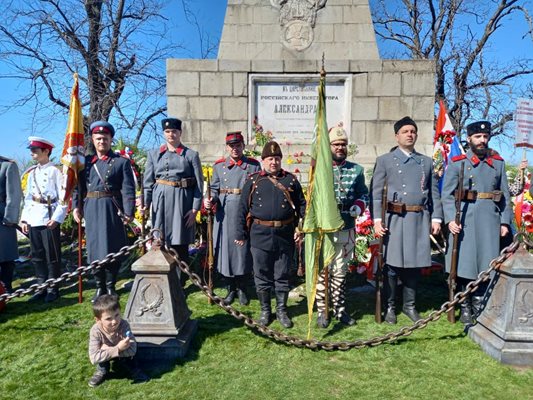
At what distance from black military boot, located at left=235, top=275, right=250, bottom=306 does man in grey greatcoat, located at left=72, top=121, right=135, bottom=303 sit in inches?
55.8

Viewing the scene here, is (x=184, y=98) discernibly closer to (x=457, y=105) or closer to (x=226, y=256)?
(x=226, y=256)

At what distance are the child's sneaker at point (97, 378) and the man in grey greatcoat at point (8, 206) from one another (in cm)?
256

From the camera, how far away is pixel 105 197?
4586mm

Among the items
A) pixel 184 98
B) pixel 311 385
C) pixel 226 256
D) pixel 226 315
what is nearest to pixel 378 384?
pixel 311 385

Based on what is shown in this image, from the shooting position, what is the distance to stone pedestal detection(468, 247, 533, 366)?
3.24 m

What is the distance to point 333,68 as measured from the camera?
6559 millimetres

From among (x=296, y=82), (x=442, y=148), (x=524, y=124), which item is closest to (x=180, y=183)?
(x=296, y=82)

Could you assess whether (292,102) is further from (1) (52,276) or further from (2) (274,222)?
(1) (52,276)

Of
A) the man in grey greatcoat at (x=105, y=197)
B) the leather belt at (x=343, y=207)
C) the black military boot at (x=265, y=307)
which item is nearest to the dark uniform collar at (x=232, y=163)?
the man in grey greatcoat at (x=105, y=197)

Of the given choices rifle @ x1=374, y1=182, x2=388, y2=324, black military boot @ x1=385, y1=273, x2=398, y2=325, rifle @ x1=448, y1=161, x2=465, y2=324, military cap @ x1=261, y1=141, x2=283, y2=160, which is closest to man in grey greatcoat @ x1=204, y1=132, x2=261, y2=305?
military cap @ x1=261, y1=141, x2=283, y2=160

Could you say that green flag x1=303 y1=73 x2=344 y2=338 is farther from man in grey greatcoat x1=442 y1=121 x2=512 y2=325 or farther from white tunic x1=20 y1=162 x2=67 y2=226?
white tunic x1=20 y1=162 x2=67 y2=226

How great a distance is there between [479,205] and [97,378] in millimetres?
3694

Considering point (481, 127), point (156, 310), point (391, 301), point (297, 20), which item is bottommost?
point (391, 301)

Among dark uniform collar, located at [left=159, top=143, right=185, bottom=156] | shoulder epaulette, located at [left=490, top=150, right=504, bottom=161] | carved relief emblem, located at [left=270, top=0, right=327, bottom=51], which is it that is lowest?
shoulder epaulette, located at [left=490, top=150, right=504, bottom=161]
